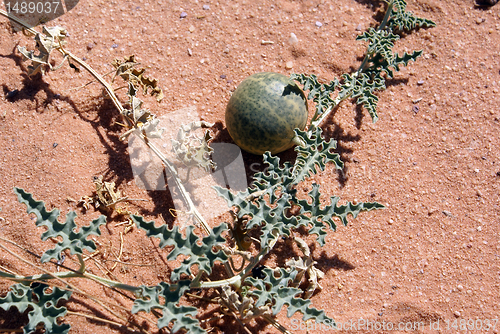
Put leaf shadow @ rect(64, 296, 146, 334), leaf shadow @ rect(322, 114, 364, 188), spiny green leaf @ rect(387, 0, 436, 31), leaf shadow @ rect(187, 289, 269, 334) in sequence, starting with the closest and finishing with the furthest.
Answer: leaf shadow @ rect(64, 296, 146, 334) < leaf shadow @ rect(187, 289, 269, 334) < leaf shadow @ rect(322, 114, 364, 188) < spiny green leaf @ rect(387, 0, 436, 31)

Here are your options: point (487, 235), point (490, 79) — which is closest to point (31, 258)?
point (487, 235)

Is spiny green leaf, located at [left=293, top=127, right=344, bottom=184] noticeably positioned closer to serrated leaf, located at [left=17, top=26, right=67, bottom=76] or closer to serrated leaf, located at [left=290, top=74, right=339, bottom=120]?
serrated leaf, located at [left=290, top=74, right=339, bottom=120]

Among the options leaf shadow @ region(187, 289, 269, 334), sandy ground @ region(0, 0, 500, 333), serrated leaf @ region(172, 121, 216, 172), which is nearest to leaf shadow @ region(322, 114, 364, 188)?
sandy ground @ region(0, 0, 500, 333)

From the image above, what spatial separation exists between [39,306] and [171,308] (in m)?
0.84

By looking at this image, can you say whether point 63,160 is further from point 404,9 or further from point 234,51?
point 404,9

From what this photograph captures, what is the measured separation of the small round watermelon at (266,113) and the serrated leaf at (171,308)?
1.27 metres

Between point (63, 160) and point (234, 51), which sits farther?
point (234, 51)

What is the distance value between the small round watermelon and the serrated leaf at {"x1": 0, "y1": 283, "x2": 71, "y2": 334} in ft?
5.57

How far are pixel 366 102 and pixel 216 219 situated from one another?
165 cm

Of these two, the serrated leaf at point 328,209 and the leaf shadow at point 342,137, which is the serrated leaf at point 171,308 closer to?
the serrated leaf at point 328,209

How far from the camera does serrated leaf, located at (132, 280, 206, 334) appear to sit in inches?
88.0

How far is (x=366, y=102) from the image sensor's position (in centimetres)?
336

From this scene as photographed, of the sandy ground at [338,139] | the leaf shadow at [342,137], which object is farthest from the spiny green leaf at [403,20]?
the leaf shadow at [342,137]

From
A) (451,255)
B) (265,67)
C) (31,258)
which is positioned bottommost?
(31,258)
